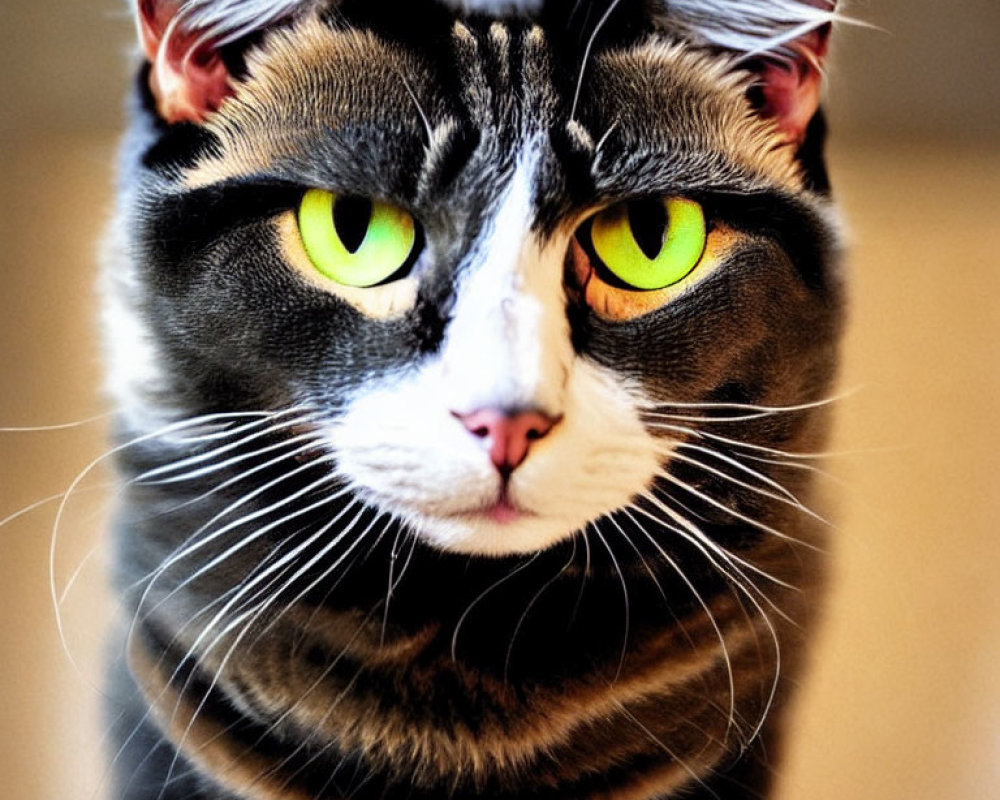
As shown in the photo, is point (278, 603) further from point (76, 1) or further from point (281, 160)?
point (76, 1)

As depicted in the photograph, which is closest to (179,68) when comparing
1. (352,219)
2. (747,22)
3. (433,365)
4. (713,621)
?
(352,219)

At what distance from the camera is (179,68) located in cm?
63

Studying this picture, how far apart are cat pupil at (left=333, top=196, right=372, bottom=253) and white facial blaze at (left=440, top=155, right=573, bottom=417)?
8cm

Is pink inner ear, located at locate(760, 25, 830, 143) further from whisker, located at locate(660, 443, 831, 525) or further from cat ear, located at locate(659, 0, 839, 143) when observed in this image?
whisker, located at locate(660, 443, 831, 525)

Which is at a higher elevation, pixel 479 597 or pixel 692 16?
pixel 692 16

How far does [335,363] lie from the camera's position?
60cm

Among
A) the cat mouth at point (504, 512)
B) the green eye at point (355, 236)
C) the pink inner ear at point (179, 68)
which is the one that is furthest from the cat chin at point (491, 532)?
the pink inner ear at point (179, 68)

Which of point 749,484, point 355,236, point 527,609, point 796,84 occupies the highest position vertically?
point 796,84

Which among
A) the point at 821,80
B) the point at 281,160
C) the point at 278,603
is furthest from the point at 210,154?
the point at 821,80

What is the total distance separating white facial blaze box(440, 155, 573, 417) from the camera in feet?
1.83

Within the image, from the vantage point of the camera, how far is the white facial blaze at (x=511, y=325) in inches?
21.9

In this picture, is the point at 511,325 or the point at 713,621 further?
the point at 713,621

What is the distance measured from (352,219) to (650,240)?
0.19 metres

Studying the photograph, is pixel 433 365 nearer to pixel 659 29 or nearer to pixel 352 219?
pixel 352 219
